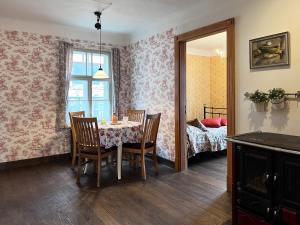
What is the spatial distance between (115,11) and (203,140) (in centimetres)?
266

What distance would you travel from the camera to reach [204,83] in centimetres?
677

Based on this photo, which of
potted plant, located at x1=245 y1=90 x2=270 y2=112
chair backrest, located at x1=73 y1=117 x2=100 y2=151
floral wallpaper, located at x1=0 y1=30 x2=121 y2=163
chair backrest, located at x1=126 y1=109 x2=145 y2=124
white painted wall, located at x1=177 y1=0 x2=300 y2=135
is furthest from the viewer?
chair backrest, located at x1=126 y1=109 x2=145 y2=124

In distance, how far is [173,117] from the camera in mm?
4051

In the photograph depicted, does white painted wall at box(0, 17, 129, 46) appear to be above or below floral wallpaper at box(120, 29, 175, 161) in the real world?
above

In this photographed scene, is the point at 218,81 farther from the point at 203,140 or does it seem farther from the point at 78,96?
the point at 78,96

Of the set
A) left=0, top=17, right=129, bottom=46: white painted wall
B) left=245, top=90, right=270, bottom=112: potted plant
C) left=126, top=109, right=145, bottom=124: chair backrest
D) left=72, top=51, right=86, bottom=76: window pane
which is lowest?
left=126, top=109, right=145, bottom=124: chair backrest

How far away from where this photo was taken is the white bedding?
4184 millimetres

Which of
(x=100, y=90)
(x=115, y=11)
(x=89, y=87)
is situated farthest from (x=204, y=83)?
(x=115, y=11)

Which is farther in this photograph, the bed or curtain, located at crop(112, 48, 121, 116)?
curtain, located at crop(112, 48, 121, 116)

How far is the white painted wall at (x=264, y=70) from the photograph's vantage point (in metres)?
2.36

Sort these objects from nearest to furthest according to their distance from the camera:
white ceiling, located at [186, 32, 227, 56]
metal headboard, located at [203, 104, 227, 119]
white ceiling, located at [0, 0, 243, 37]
Answer: 1. white ceiling, located at [0, 0, 243, 37]
2. white ceiling, located at [186, 32, 227, 56]
3. metal headboard, located at [203, 104, 227, 119]

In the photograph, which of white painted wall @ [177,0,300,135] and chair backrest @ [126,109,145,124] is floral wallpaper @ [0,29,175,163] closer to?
chair backrest @ [126,109,145,124]

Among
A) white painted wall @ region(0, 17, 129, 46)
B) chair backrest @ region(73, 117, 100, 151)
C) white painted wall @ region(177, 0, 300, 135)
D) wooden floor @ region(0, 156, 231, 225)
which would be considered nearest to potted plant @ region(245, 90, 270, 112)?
white painted wall @ region(177, 0, 300, 135)

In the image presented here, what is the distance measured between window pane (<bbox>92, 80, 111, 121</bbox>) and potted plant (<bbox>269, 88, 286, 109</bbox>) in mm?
3389
